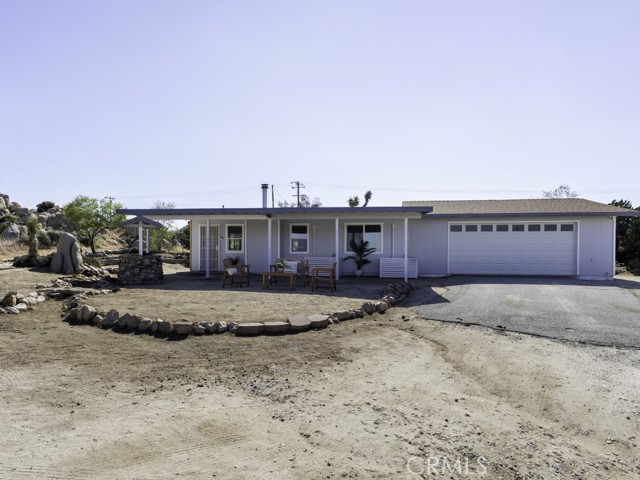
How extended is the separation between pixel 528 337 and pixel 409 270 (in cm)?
765

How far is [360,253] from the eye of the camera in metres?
14.7

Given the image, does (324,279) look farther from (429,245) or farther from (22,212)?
(22,212)

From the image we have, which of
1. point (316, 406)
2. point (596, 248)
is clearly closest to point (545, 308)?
point (316, 406)

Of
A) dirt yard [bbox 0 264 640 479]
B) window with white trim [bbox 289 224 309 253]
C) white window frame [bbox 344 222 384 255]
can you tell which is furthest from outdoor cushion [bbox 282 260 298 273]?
→ dirt yard [bbox 0 264 640 479]

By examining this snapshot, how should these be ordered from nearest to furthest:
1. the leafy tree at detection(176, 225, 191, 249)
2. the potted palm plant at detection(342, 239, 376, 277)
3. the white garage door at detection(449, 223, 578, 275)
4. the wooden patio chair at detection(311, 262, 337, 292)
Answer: the wooden patio chair at detection(311, 262, 337, 292) < the white garage door at detection(449, 223, 578, 275) < the potted palm plant at detection(342, 239, 376, 277) < the leafy tree at detection(176, 225, 191, 249)

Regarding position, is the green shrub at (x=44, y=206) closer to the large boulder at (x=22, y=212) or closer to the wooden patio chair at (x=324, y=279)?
the large boulder at (x=22, y=212)

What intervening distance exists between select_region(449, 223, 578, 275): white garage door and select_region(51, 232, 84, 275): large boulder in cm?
1267

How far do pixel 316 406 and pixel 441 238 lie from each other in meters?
12.1

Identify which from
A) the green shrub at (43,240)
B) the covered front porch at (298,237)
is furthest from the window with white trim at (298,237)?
the green shrub at (43,240)

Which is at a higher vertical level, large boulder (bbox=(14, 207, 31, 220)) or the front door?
large boulder (bbox=(14, 207, 31, 220))

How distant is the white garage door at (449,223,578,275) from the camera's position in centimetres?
1434

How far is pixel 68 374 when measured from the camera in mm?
4621

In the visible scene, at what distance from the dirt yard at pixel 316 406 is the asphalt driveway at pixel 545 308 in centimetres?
67

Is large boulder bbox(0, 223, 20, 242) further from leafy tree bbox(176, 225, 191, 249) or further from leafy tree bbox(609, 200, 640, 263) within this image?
leafy tree bbox(609, 200, 640, 263)
